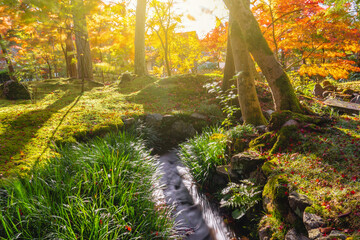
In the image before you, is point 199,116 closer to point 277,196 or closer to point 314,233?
point 277,196

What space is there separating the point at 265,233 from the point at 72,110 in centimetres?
750

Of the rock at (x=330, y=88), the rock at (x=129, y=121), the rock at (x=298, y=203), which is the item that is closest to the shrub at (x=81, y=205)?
the rock at (x=298, y=203)

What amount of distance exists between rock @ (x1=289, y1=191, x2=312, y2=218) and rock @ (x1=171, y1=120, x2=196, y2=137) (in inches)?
198

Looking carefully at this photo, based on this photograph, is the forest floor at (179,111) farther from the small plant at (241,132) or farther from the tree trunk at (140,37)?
the tree trunk at (140,37)

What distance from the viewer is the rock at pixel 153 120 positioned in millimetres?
7238

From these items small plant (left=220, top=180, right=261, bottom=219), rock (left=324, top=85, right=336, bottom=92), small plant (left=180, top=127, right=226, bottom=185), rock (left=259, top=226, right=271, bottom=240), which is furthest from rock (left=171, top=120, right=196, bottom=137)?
rock (left=324, top=85, right=336, bottom=92)

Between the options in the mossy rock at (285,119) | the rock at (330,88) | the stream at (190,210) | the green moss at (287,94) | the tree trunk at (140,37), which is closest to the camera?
the stream at (190,210)

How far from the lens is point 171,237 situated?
2.83m

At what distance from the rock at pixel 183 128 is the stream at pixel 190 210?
6.29 feet

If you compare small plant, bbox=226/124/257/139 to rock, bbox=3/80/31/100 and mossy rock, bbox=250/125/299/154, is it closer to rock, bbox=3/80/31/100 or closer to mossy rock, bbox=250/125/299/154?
mossy rock, bbox=250/125/299/154

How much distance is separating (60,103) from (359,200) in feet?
33.1

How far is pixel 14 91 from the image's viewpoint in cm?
989

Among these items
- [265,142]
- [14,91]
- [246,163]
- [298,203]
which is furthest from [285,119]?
[14,91]

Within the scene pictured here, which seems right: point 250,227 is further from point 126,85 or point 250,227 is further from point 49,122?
point 126,85
